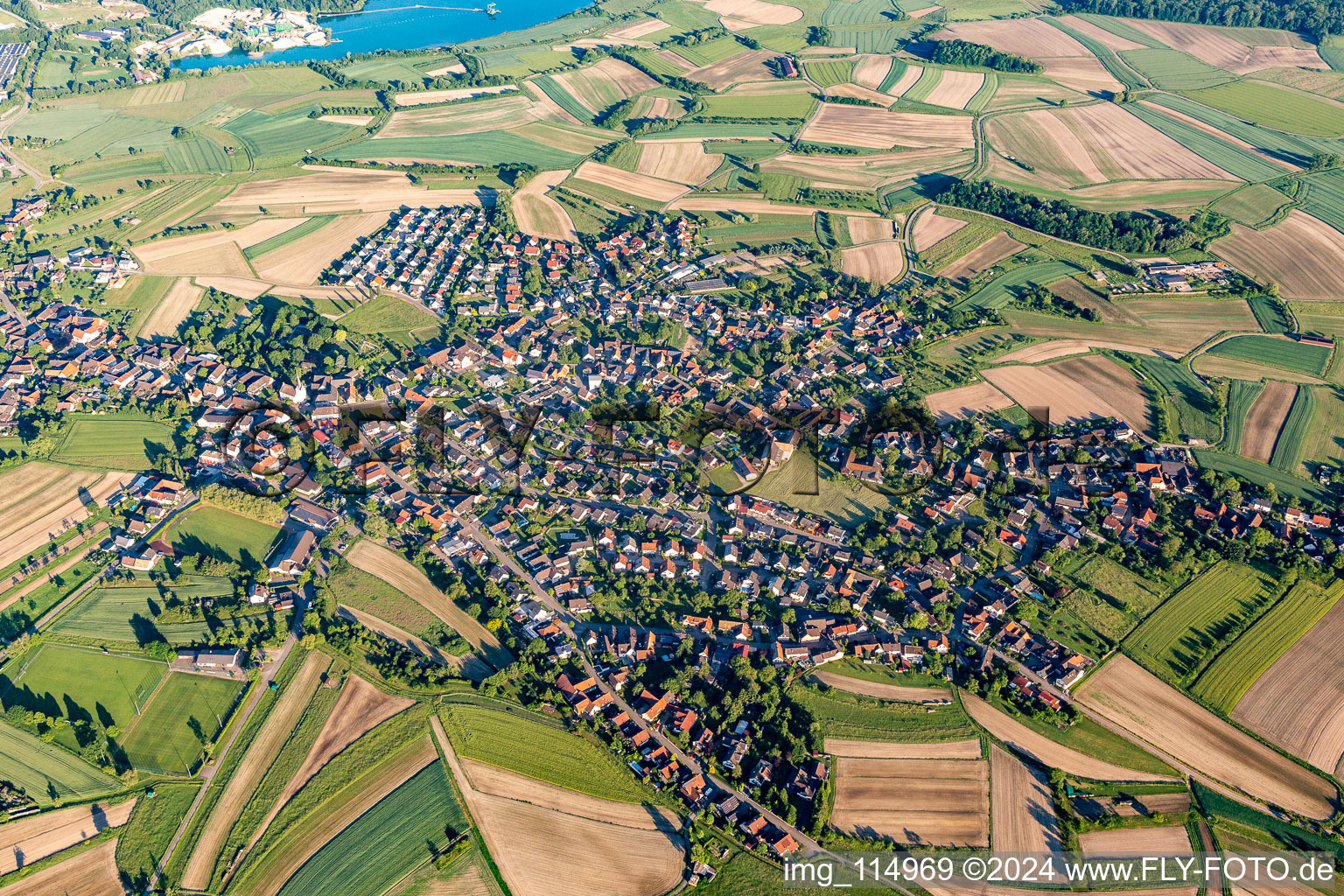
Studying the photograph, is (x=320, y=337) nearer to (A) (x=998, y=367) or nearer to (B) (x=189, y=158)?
(B) (x=189, y=158)

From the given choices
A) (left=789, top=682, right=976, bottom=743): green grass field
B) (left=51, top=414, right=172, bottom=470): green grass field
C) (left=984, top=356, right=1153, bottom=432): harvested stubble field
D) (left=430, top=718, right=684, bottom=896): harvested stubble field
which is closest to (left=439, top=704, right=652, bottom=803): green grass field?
(left=430, top=718, right=684, bottom=896): harvested stubble field

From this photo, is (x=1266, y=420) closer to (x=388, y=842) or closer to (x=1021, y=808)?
(x=1021, y=808)

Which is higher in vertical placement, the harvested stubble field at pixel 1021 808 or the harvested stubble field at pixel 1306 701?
the harvested stubble field at pixel 1306 701

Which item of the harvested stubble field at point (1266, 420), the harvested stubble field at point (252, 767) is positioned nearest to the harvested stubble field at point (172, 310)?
the harvested stubble field at point (252, 767)

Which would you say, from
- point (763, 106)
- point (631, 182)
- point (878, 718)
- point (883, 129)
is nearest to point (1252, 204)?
point (883, 129)

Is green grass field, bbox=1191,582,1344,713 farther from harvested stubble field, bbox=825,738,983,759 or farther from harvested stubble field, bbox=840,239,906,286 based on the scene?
harvested stubble field, bbox=840,239,906,286

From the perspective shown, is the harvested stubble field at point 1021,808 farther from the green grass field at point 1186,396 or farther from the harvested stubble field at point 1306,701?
the green grass field at point 1186,396
